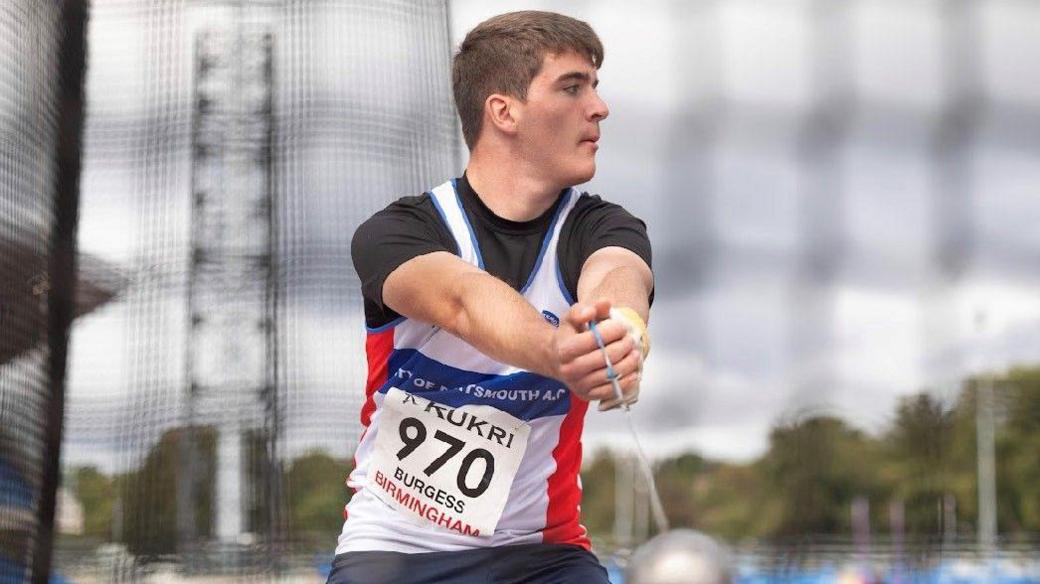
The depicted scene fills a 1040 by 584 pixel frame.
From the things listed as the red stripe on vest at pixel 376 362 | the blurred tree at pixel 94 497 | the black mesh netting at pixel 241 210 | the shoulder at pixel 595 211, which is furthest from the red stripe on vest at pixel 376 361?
the blurred tree at pixel 94 497

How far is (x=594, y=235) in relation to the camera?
2729mm

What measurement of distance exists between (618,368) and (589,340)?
→ 0.06 metres

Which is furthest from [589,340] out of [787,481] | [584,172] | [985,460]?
[985,460]

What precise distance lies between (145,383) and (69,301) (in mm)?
649

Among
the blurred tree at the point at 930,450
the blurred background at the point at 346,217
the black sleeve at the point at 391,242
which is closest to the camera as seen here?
the black sleeve at the point at 391,242

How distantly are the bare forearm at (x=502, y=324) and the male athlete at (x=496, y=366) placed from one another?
6.8 inches

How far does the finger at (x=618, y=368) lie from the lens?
7.07 ft

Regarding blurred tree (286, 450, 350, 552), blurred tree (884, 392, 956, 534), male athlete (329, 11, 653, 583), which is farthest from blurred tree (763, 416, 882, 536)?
male athlete (329, 11, 653, 583)

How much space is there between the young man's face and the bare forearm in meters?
0.40

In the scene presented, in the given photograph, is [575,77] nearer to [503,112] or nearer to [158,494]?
[503,112]

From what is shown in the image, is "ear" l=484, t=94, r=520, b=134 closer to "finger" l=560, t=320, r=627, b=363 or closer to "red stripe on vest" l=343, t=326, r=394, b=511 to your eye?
"red stripe on vest" l=343, t=326, r=394, b=511

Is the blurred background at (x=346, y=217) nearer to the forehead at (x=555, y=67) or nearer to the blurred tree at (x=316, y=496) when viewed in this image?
the blurred tree at (x=316, y=496)

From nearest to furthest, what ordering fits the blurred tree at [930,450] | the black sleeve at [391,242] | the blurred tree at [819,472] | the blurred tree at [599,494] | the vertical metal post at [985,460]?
1. the black sleeve at [391,242]
2. the blurred tree at [930,450]
3. the blurred tree at [819,472]
4. the vertical metal post at [985,460]
5. the blurred tree at [599,494]

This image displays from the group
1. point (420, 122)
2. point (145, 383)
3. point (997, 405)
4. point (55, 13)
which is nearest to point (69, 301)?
point (145, 383)
